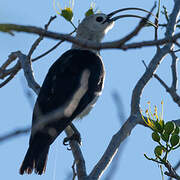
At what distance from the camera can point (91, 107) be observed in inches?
220

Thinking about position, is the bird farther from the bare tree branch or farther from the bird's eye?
the bare tree branch

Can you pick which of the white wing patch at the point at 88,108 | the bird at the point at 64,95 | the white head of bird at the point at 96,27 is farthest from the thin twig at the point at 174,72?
the white head of bird at the point at 96,27

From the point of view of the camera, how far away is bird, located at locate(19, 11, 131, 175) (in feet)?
14.6

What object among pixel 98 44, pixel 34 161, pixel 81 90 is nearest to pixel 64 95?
pixel 81 90

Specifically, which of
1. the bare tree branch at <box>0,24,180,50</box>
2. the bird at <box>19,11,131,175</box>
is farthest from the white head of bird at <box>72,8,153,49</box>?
the bare tree branch at <box>0,24,180,50</box>

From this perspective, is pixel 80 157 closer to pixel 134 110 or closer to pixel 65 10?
pixel 134 110

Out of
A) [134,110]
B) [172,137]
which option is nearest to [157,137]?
[172,137]

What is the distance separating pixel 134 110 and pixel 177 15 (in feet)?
3.82

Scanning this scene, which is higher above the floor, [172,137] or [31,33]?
[31,33]

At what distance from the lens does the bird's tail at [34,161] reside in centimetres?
445

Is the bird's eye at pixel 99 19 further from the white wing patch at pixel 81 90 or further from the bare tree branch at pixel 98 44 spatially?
the bare tree branch at pixel 98 44

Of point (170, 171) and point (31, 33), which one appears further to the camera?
point (170, 171)

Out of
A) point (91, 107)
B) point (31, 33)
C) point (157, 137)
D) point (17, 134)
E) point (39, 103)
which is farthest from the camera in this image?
point (91, 107)

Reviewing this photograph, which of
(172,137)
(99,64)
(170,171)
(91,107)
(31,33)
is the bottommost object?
(170,171)
